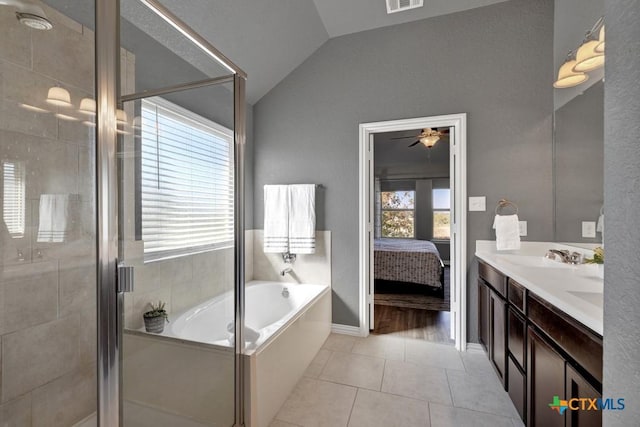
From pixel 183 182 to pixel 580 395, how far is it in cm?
192

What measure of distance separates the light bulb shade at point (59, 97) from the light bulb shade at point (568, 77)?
2.97 m

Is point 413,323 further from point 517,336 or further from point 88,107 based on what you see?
point 88,107

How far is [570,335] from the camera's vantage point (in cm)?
105

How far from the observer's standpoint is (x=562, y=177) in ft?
7.36

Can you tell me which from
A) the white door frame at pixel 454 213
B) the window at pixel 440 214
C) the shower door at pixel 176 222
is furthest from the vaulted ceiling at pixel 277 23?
the window at pixel 440 214

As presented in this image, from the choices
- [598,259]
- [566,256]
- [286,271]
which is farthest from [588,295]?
[286,271]

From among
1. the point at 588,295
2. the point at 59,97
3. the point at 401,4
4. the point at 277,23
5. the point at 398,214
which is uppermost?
the point at 401,4

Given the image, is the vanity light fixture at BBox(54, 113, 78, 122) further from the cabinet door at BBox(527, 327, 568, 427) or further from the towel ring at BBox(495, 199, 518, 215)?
the towel ring at BBox(495, 199, 518, 215)

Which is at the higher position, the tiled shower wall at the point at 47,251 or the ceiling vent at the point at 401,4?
the ceiling vent at the point at 401,4

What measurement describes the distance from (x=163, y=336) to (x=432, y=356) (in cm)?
211

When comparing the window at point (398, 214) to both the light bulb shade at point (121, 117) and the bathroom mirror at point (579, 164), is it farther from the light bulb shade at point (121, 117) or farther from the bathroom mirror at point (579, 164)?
the light bulb shade at point (121, 117)

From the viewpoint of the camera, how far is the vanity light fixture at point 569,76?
2.01 metres

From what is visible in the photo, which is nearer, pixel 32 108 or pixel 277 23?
pixel 32 108

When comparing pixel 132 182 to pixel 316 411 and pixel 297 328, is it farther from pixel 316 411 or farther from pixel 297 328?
pixel 316 411
